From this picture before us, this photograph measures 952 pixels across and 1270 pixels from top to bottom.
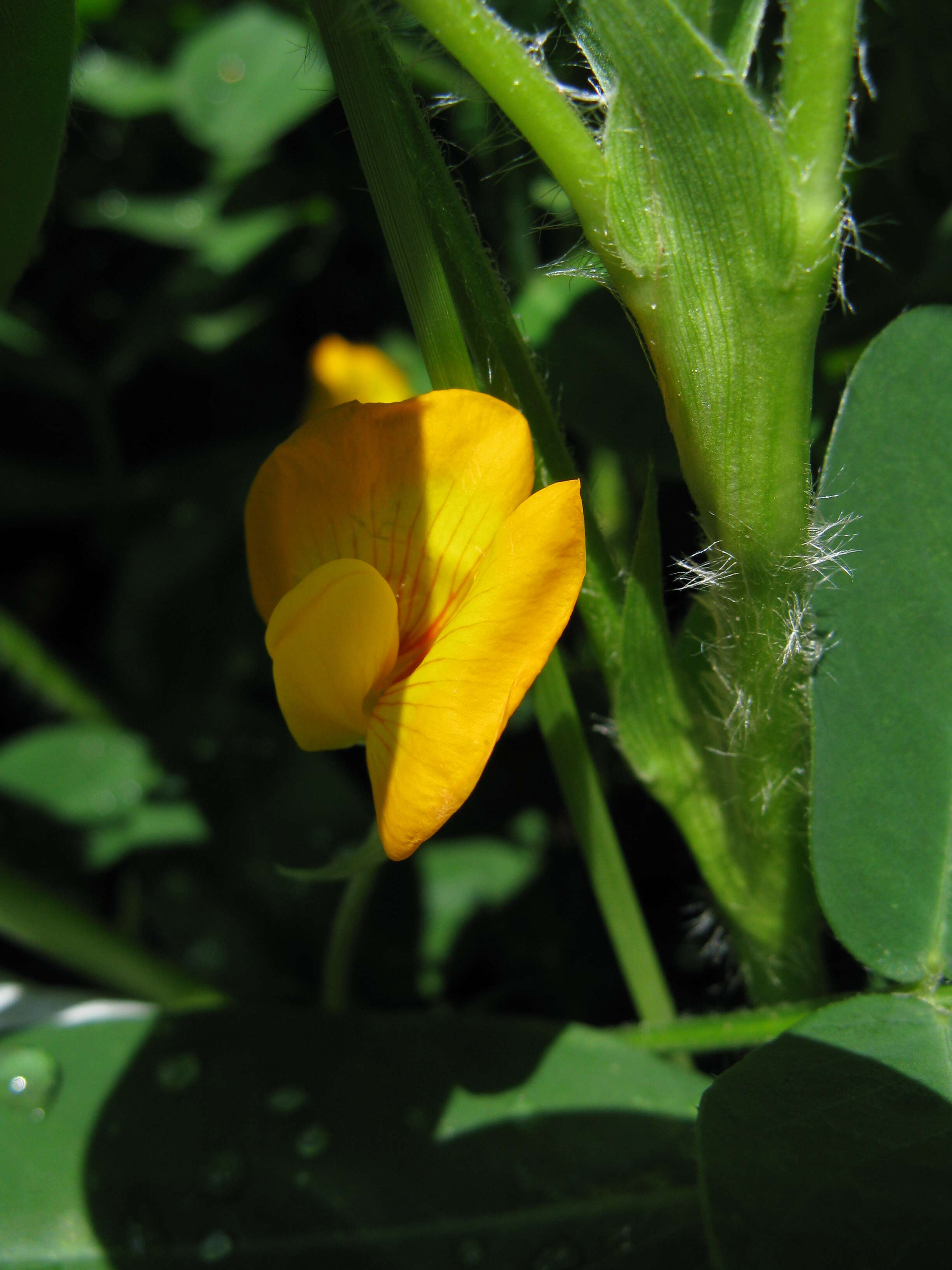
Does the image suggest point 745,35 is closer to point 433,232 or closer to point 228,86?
point 433,232

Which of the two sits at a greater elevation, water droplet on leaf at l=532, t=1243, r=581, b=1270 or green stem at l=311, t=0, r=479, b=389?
green stem at l=311, t=0, r=479, b=389

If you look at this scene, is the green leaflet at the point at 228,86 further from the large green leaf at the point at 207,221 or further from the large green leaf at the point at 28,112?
the large green leaf at the point at 28,112

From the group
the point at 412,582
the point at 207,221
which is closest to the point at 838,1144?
the point at 412,582

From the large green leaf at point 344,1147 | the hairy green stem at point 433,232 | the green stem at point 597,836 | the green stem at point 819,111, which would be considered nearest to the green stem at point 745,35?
the green stem at point 819,111

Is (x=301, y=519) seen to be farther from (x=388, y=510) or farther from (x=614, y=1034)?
(x=614, y=1034)

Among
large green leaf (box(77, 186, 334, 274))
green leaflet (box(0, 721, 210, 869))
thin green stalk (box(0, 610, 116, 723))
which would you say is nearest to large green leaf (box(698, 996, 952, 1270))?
green leaflet (box(0, 721, 210, 869))

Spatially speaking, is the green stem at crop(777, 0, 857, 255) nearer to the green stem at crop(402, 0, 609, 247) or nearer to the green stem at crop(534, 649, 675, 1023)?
the green stem at crop(402, 0, 609, 247)

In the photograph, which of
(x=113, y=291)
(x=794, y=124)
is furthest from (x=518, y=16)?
(x=113, y=291)
